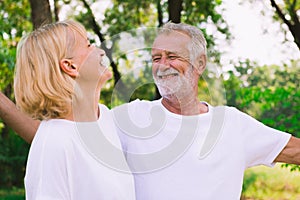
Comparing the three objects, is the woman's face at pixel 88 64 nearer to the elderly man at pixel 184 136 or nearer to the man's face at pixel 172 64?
the elderly man at pixel 184 136

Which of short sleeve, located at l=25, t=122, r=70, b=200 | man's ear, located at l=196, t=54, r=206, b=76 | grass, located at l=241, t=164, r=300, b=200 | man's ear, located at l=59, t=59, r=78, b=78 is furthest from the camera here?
grass, located at l=241, t=164, r=300, b=200

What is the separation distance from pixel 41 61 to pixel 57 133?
0.76ft

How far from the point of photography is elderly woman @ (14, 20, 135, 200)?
5.08ft

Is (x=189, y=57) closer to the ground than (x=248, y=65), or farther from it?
farther from it

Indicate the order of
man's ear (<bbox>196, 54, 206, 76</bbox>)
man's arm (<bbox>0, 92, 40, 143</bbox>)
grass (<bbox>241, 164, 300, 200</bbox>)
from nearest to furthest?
man's arm (<bbox>0, 92, 40, 143</bbox>) → man's ear (<bbox>196, 54, 206, 76</bbox>) → grass (<bbox>241, 164, 300, 200</bbox>)

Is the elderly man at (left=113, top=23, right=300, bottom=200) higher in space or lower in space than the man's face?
lower

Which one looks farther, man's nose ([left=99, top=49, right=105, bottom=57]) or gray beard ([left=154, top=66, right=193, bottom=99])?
gray beard ([left=154, top=66, right=193, bottom=99])

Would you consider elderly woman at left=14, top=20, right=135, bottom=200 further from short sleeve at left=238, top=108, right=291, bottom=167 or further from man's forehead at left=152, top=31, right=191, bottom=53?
short sleeve at left=238, top=108, right=291, bottom=167

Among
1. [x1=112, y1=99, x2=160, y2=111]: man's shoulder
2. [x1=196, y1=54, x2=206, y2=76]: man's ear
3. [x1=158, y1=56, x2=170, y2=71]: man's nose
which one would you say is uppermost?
[x1=158, y1=56, x2=170, y2=71]: man's nose

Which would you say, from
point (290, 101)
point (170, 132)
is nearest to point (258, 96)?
→ point (290, 101)

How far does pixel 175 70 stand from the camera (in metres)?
2.24

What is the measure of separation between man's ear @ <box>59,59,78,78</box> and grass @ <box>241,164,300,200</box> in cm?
808

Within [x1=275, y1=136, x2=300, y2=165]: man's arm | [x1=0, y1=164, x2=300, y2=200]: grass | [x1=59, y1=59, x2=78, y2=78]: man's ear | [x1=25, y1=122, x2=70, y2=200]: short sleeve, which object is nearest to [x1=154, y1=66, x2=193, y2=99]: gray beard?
[x1=275, y1=136, x2=300, y2=165]: man's arm

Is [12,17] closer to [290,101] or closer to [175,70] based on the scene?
[290,101]
